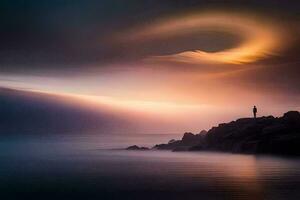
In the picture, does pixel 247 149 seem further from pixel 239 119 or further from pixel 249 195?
pixel 249 195

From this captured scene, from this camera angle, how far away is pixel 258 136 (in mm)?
76062

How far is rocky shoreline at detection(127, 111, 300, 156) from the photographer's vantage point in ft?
237

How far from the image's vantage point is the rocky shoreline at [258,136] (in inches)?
2840

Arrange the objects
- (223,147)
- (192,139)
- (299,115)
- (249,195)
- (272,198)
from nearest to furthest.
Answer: (272,198), (249,195), (299,115), (223,147), (192,139)

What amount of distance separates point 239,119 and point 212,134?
5760 mm

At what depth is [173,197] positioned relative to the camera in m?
29.5

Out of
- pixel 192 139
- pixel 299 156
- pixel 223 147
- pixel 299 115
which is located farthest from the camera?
pixel 192 139

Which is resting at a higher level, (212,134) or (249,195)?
(212,134)

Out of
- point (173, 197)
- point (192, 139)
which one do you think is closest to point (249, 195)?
point (173, 197)

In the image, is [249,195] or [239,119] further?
[239,119]

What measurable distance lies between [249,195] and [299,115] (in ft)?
166

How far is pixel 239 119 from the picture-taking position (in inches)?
3349

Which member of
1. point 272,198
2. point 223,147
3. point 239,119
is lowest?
point 272,198

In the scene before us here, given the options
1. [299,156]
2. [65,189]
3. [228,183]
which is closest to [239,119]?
[299,156]
